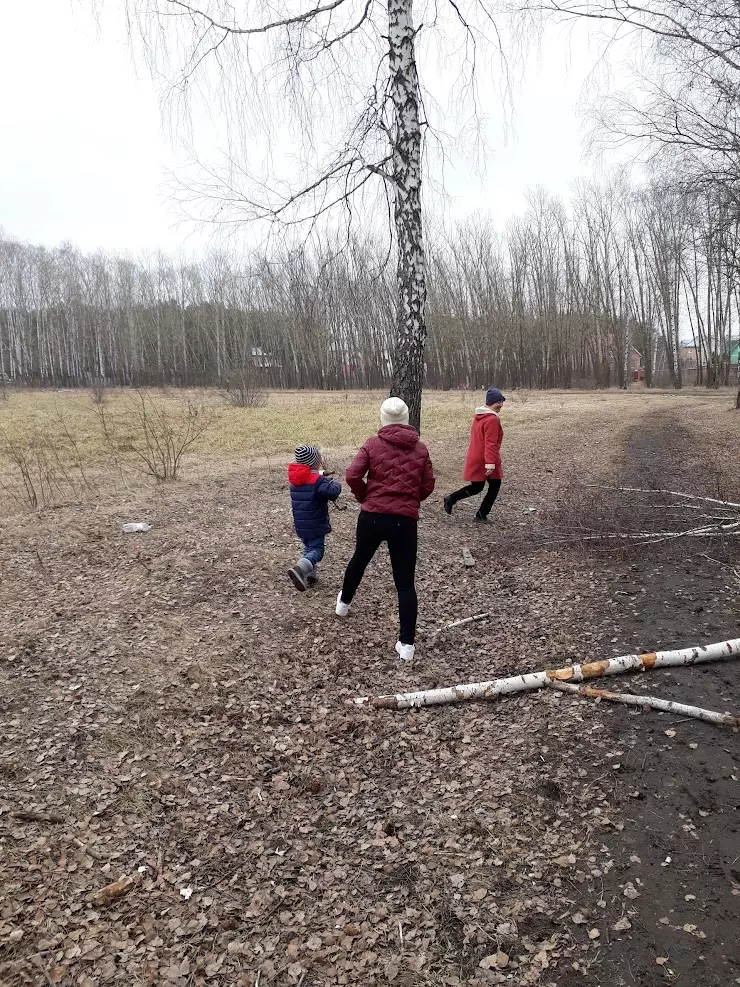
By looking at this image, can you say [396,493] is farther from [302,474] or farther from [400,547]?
[302,474]

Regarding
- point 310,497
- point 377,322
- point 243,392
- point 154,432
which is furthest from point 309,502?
point 377,322

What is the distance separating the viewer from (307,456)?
18.1 feet

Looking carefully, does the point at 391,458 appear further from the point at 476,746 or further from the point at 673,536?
the point at 673,536

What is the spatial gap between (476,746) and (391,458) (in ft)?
6.60

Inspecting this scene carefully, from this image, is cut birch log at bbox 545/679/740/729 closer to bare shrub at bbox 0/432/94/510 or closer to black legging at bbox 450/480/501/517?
black legging at bbox 450/480/501/517

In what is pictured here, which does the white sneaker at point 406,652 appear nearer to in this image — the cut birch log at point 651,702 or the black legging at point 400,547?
the black legging at point 400,547

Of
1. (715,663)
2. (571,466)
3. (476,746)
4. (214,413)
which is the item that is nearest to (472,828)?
(476,746)

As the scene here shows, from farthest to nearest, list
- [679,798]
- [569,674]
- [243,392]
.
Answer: [243,392] < [569,674] < [679,798]

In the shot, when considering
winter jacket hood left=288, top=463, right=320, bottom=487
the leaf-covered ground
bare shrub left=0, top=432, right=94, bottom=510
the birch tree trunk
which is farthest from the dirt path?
bare shrub left=0, top=432, right=94, bottom=510

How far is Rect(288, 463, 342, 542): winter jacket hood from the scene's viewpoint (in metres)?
5.54

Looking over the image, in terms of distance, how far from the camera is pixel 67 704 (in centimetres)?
409

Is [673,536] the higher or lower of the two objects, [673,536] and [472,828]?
the higher

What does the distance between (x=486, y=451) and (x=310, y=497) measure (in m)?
2.75

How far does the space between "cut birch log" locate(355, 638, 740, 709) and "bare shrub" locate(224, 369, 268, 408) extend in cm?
2487
